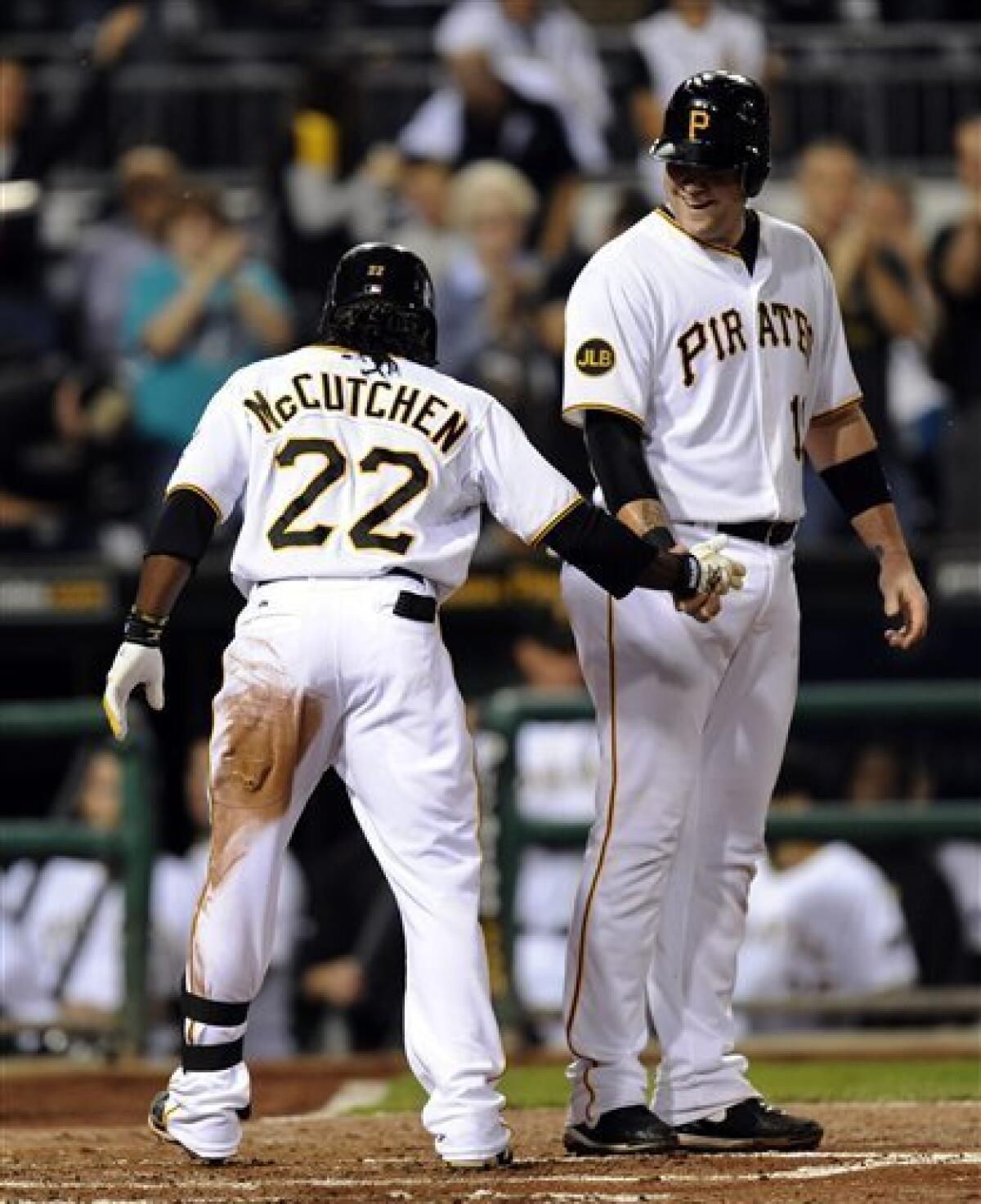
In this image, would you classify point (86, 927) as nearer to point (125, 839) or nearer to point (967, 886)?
point (125, 839)

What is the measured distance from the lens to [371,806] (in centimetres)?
504

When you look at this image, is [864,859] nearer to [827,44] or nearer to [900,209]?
[900,209]

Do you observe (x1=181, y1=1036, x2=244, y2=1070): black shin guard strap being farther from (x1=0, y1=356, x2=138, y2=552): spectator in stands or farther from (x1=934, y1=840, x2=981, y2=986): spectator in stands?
(x1=0, y1=356, x2=138, y2=552): spectator in stands

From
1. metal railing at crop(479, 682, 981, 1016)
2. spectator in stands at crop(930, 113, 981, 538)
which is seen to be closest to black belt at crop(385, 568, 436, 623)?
metal railing at crop(479, 682, 981, 1016)

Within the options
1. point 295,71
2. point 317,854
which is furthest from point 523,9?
point 317,854

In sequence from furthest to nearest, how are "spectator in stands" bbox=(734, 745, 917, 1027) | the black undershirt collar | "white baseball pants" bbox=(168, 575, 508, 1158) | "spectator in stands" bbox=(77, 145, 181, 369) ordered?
"spectator in stands" bbox=(77, 145, 181, 369), "spectator in stands" bbox=(734, 745, 917, 1027), the black undershirt collar, "white baseball pants" bbox=(168, 575, 508, 1158)

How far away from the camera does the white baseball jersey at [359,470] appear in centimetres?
504

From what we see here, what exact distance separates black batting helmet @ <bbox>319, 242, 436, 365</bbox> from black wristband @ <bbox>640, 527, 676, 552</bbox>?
0.56 meters

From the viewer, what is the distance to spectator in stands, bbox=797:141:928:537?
10172 mm

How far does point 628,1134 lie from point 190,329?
5.56 metres

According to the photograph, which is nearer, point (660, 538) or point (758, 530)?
point (660, 538)

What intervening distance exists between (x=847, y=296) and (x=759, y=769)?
5112 mm

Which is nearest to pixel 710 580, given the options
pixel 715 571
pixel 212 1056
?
pixel 715 571

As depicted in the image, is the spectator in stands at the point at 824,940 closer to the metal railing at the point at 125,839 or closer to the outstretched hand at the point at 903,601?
the metal railing at the point at 125,839
